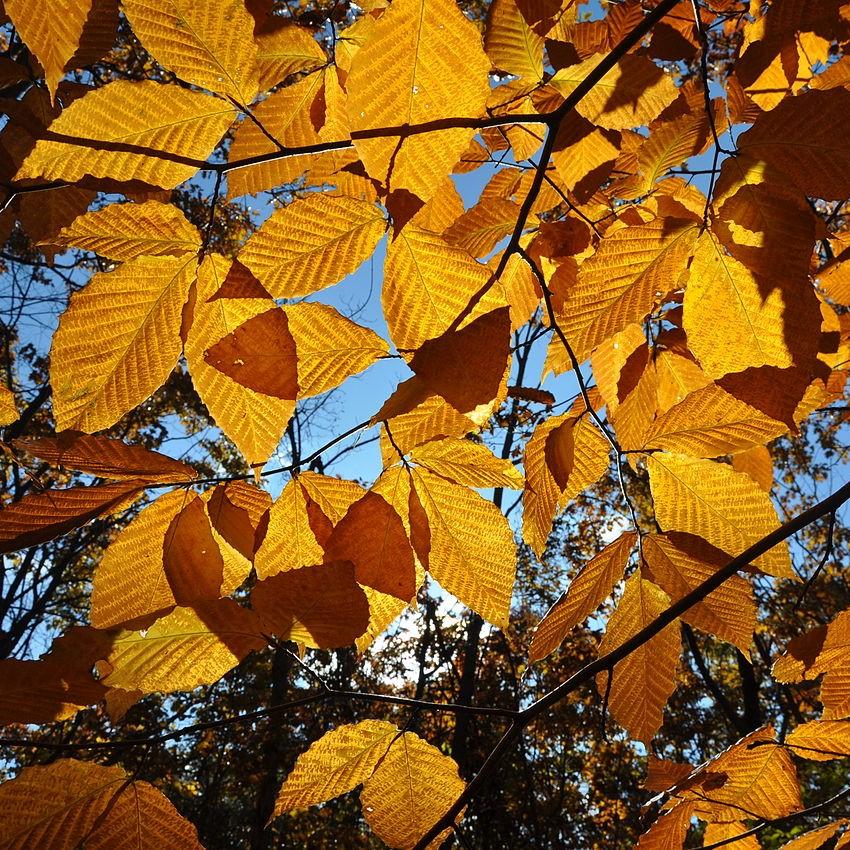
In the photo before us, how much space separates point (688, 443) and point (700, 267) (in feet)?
0.57

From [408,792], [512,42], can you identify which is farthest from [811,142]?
[408,792]

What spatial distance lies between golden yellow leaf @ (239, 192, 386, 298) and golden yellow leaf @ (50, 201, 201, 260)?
0.07 metres

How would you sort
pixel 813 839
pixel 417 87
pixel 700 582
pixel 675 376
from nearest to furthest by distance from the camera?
1. pixel 417 87
2. pixel 700 582
3. pixel 813 839
4. pixel 675 376

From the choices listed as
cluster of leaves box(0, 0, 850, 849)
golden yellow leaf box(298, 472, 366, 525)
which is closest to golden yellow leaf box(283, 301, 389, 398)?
cluster of leaves box(0, 0, 850, 849)

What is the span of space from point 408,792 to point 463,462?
322 millimetres

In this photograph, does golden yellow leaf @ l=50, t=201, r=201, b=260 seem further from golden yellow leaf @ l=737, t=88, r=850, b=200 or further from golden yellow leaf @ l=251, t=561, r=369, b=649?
golden yellow leaf @ l=737, t=88, r=850, b=200

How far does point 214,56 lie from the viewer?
17.6 inches

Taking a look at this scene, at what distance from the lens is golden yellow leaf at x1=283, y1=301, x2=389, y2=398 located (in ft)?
1.68

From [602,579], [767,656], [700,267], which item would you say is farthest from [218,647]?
[767,656]

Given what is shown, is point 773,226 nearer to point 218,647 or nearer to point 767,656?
point 218,647

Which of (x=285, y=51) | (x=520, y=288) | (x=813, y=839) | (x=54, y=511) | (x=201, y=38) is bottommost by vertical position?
(x=813, y=839)

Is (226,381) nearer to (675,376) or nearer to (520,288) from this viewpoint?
(520,288)

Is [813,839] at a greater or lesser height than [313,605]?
lesser

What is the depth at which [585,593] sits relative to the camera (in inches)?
24.4
